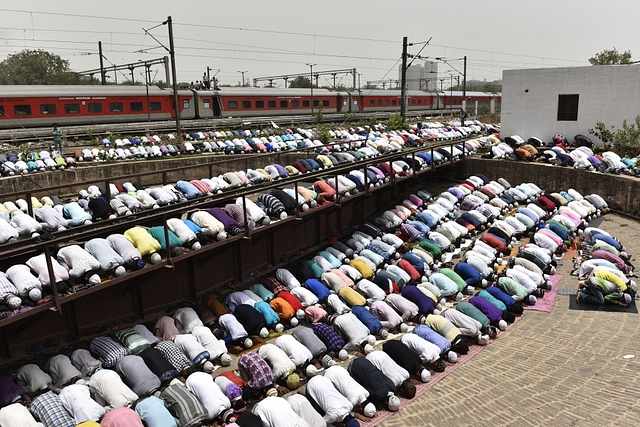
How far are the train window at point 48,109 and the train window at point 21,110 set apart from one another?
69 cm

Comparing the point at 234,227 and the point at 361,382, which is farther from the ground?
the point at 234,227

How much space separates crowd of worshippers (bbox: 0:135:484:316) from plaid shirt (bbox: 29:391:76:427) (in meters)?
1.64

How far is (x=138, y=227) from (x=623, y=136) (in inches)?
893

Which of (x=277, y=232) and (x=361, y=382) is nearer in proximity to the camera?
(x=361, y=382)

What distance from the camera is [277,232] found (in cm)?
1543

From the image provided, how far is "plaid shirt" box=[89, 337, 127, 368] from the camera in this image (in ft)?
31.1

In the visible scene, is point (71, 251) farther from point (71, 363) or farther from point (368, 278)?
point (368, 278)

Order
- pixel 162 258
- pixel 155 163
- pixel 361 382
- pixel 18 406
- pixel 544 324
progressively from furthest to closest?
1. pixel 155 163
2. pixel 544 324
3. pixel 162 258
4. pixel 361 382
5. pixel 18 406

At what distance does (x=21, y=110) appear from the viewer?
2700 cm

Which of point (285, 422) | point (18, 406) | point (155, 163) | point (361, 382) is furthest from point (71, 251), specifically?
point (155, 163)

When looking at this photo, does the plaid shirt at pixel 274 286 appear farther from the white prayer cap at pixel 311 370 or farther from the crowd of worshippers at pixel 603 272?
Answer: the crowd of worshippers at pixel 603 272

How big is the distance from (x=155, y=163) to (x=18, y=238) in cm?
1276

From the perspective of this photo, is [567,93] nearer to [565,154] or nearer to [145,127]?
[565,154]

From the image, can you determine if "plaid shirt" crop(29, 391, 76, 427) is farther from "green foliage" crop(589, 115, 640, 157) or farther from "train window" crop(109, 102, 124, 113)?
"train window" crop(109, 102, 124, 113)
